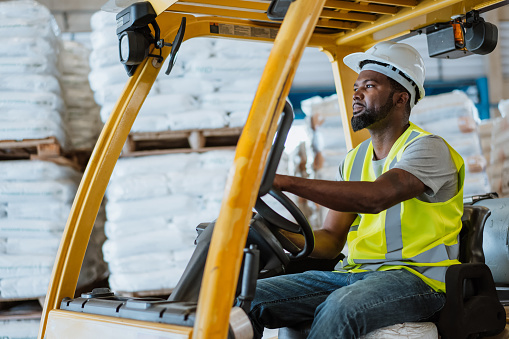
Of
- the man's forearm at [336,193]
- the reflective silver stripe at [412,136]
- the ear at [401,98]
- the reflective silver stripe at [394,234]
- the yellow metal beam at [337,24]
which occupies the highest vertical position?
the yellow metal beam at [337,24]

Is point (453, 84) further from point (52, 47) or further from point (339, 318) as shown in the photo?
point (339, 318)

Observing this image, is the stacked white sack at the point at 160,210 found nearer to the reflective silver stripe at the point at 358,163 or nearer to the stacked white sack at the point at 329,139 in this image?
the stacked white sack at the point at 329,139

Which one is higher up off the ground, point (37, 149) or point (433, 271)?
point (37, 149)

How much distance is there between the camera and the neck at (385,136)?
2.61m

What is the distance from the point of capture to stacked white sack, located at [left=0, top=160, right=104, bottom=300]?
4.34m

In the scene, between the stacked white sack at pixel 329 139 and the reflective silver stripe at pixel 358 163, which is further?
the stacked white sack at pixel 329 139

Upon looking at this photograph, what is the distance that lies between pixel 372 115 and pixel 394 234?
0.54m

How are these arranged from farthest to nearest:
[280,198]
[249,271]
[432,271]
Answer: [432,271], [280,198], [249,271]

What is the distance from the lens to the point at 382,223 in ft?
8.00

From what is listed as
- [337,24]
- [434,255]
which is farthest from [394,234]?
[337,24]

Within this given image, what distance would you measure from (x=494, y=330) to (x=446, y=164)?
662mm

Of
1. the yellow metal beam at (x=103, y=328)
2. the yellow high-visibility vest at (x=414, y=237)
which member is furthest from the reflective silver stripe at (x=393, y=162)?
the yellow metal beam at (x=103, y=328)

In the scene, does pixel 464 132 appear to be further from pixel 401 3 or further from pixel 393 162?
pixel 393 162

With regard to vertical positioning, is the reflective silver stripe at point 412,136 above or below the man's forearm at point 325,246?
above
